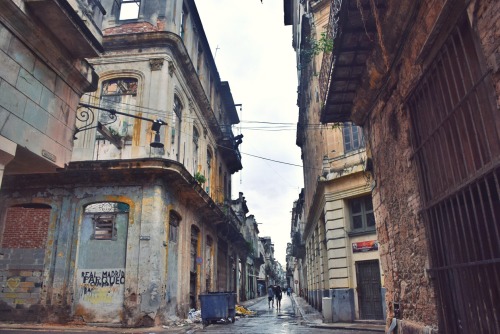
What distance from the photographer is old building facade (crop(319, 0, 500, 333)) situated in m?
3.83

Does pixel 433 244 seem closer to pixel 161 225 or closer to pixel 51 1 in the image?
pixel 51 1

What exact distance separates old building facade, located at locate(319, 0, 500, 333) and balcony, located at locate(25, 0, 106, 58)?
4156 millimetres

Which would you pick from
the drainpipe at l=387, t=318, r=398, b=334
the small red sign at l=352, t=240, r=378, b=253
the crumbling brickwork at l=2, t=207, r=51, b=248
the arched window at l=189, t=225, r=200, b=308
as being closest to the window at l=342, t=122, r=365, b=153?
the small red sign at l=352, t=240, r=378, b=253

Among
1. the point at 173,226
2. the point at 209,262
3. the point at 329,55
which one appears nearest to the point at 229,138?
the point at 209,262

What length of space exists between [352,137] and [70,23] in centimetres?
1239

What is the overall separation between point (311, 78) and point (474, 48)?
56.3ft

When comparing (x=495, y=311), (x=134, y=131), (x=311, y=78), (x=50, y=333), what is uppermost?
(x=311, y=78)

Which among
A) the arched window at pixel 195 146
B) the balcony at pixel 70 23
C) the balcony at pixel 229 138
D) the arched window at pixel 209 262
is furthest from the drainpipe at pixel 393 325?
the balcony at pixel 229 138

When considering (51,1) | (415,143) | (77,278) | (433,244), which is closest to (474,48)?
(415,143)

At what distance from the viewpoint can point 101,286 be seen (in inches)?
531

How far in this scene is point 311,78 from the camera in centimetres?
2084

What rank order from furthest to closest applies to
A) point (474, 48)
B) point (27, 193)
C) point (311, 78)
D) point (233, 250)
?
point (233, 250) → point (311, 78) → point (27, 193) → point (474, 48)

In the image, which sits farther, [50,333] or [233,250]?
[233,250]

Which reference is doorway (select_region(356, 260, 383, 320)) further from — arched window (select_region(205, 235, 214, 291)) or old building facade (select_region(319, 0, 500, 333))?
arched window (select_region(205, 235, 214, 291))
